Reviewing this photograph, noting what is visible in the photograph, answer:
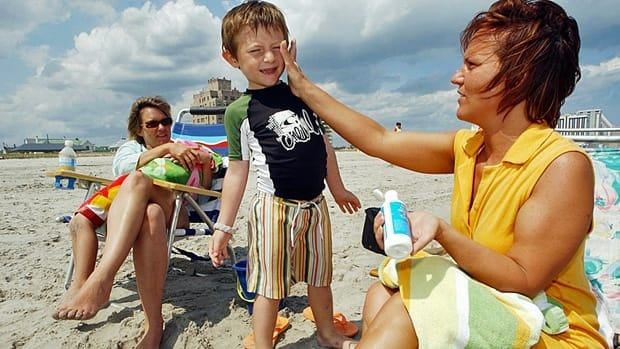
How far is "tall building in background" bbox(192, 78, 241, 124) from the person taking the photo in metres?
4.99

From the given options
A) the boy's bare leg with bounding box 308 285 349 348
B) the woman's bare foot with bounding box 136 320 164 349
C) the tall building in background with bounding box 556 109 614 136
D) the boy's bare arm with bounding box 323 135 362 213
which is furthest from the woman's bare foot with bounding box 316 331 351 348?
the tall building in background with bounding box 556 109 614 136

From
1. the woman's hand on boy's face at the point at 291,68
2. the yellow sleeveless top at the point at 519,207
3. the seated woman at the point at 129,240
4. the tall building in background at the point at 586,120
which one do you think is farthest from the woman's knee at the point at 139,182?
the tall building in background at the point at 586,120

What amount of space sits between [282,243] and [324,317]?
552 mm

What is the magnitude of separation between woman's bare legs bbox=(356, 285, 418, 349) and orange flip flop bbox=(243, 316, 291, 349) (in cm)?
137

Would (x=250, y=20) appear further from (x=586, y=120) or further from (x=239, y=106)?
(x=586, y=120)

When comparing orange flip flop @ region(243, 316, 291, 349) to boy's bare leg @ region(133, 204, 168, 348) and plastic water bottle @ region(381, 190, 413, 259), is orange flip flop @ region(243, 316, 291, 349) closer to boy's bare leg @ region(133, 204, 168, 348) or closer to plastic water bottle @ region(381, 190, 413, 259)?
boy's bare leg @ region(133, 204, 168, 348)

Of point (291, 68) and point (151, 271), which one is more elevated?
point (291, 68)

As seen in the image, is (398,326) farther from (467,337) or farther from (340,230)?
(340,230)

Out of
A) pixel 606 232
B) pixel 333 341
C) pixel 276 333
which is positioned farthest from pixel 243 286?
pixel 606 232

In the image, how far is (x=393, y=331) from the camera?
3.80 ft

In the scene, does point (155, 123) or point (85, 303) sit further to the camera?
point (155, 123)

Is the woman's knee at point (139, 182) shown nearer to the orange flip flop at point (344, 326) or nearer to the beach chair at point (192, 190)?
the beach chair at point (192, 190)

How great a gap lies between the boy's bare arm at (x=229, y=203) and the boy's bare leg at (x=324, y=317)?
0.54 meters

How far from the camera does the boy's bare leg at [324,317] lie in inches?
97.6
